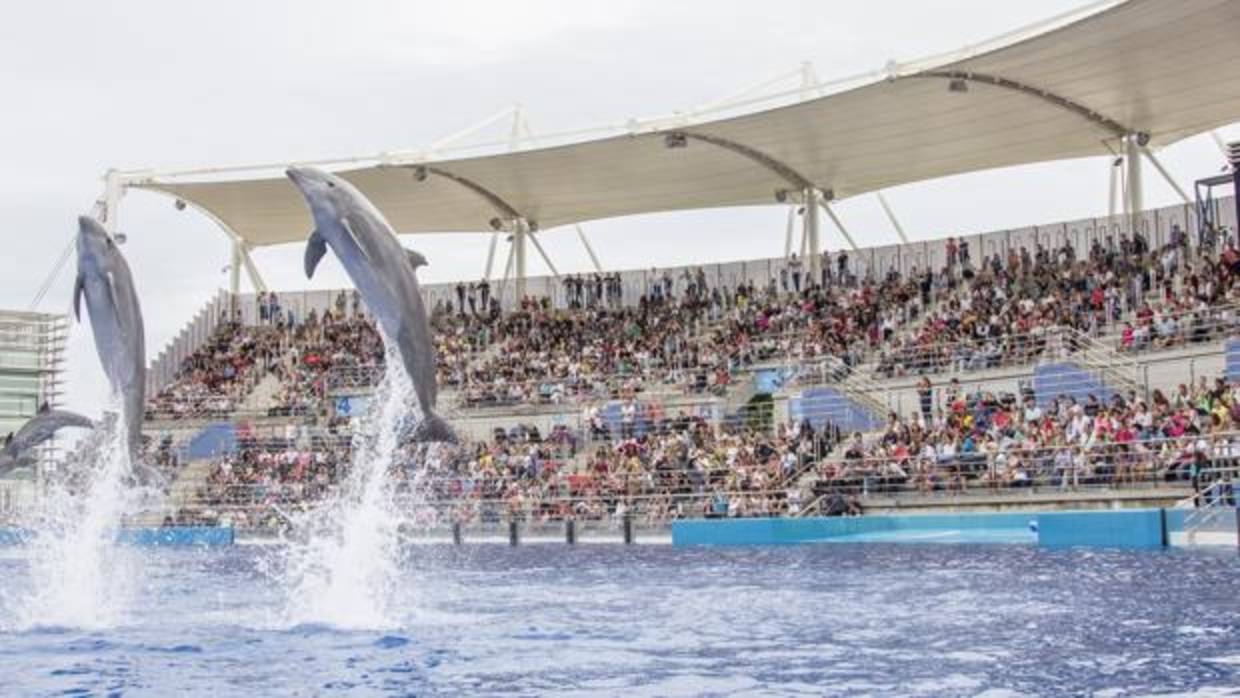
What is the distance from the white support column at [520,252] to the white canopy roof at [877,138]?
41 cm

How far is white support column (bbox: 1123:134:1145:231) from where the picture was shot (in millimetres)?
31938

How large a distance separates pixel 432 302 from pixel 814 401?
50.8 ft

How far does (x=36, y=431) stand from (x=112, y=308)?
292 centimetres

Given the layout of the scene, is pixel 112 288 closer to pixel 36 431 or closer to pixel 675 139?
pixel 36 431

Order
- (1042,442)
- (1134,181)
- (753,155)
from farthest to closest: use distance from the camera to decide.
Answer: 1. (753,155)
2. (1134,181)
3. (1042,442)

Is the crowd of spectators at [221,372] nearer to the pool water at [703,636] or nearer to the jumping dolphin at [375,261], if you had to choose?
the pool water at [703,636]

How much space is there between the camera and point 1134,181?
31953mm

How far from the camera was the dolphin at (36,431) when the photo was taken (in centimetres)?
1312

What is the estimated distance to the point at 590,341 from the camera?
38281 mm

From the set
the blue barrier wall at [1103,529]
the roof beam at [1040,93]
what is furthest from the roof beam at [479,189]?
the blue barrier wall at [1103,529]

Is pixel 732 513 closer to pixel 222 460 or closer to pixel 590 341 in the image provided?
pixel 590 341

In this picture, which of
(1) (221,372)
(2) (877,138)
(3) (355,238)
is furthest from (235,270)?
A: (3) (355,238)

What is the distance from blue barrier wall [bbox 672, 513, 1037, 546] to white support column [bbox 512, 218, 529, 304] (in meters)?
16.6

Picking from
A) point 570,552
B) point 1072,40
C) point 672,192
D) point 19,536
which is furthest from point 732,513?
point 19,536
